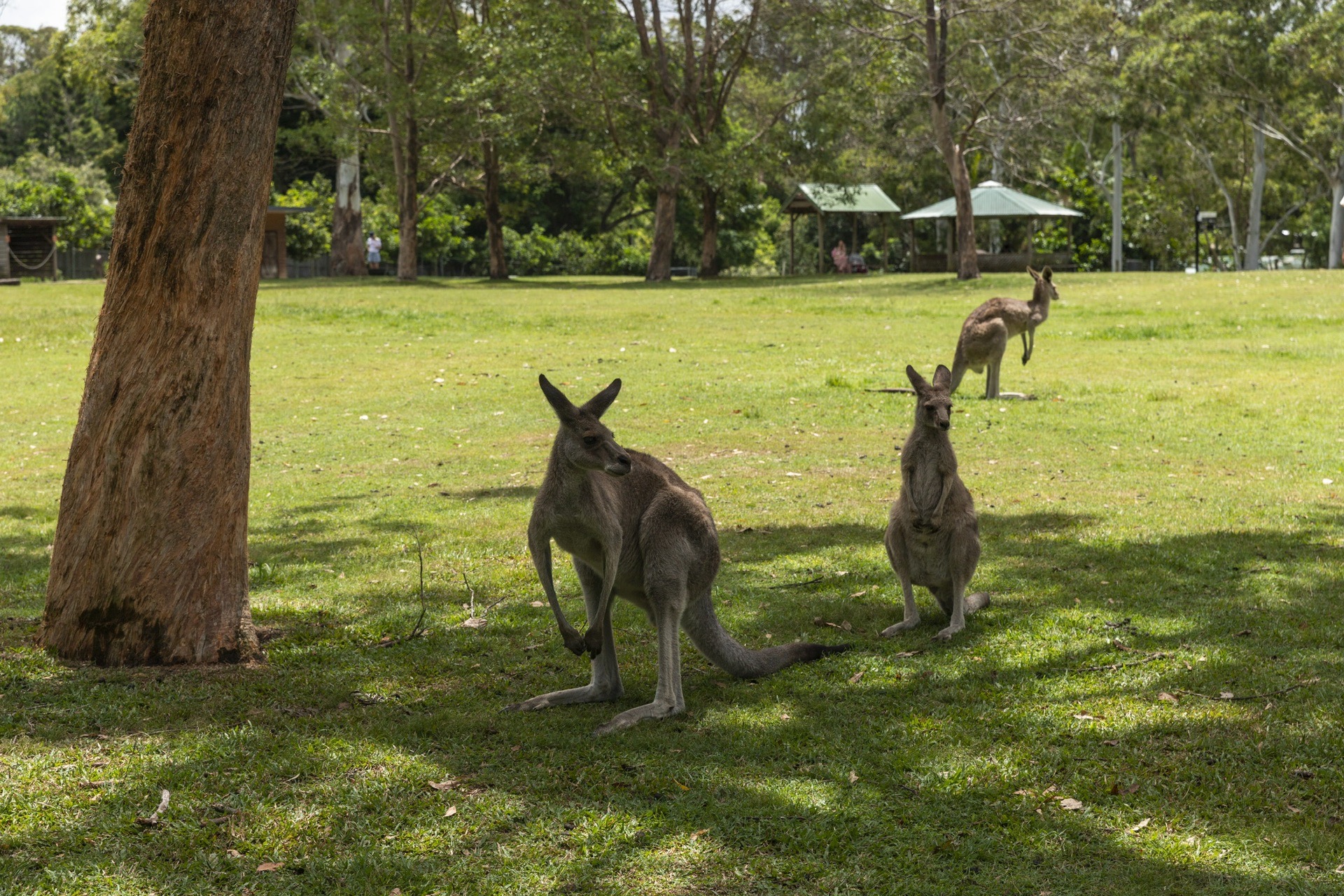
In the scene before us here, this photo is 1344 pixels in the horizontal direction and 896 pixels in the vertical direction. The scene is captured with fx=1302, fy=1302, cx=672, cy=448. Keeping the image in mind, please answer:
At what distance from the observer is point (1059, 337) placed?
21016 millimetres

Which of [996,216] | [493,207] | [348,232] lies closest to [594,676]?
[493,207]

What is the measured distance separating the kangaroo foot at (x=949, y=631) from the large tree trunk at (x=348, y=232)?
36827mm

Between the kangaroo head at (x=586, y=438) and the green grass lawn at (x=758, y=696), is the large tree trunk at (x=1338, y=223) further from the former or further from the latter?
the kangaroo head at (x=586, y=438)

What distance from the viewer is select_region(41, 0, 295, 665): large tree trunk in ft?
17.6

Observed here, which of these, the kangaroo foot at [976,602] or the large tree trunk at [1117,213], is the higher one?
the large tree trunk at [1117,213]

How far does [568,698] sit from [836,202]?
38.9 meters

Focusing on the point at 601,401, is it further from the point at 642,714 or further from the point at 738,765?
the point at 738,765

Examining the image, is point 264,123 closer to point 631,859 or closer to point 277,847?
point 277,847

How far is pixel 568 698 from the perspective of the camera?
5.29 meters

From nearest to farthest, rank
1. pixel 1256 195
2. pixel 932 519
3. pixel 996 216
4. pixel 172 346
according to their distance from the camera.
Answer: pixel 172 346 < pixel 932 519 < pixel 996 216 < pixel 1256 195

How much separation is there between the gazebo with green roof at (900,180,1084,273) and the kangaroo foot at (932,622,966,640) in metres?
36.5

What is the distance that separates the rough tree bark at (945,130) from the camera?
30672mm

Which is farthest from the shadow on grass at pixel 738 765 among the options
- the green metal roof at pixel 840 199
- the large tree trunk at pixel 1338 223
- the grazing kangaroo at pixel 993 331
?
the large tree trunk at pixel 1338 223

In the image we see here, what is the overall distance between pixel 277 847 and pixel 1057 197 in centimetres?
5070
